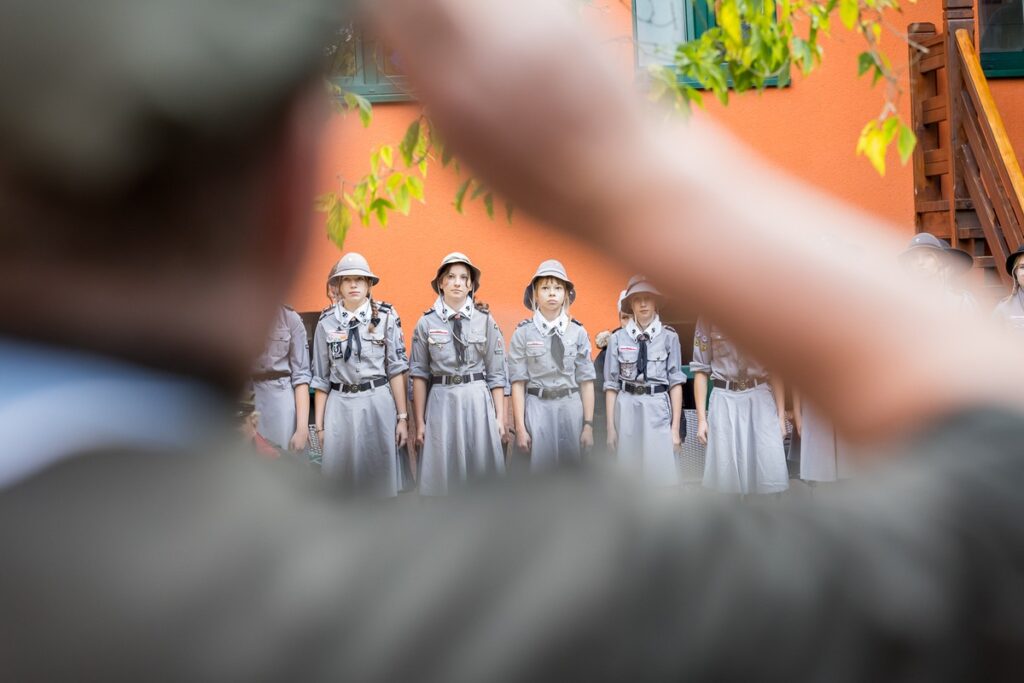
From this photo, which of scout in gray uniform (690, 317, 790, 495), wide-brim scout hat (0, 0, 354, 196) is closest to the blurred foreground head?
wide-brim scout hat (0, 0, 354, 196)

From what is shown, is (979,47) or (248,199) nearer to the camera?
(248,199)

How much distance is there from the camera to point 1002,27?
32.9ft

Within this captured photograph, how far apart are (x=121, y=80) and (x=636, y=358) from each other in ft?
27.0

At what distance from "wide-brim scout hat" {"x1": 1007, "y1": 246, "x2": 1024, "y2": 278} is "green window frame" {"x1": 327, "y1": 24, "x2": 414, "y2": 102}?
8125mm

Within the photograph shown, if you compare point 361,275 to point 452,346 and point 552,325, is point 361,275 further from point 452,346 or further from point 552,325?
point 552,325

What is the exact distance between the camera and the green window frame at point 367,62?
51cm

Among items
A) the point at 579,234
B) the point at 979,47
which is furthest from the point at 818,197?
the point at 979,47

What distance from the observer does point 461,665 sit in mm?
455

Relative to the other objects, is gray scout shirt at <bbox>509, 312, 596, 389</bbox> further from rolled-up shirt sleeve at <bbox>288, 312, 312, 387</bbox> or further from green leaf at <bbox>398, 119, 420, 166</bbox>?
green leaf at <bbox>398, 119, 420, 166</bbox>

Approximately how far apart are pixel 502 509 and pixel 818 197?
0.23 metres

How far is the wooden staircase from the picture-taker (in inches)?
334

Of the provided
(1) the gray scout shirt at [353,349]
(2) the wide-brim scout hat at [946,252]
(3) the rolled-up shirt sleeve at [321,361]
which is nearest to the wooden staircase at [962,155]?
(2) the wide-brim scout hat at [946,252]

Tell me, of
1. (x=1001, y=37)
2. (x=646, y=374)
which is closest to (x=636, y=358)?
(x=646, y=374)

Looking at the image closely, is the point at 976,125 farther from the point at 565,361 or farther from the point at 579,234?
the point at 579,234
